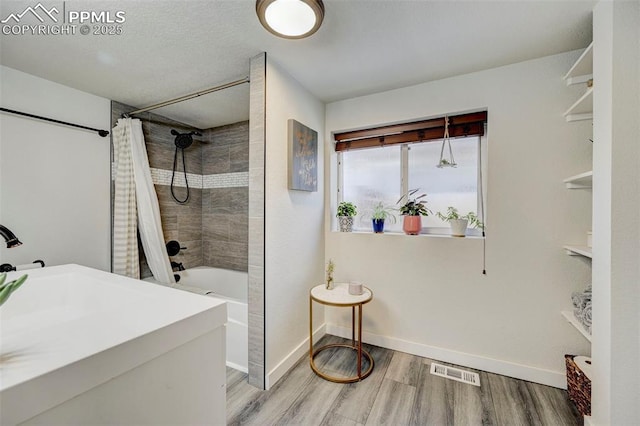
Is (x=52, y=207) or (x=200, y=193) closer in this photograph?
(x=52, y=207)

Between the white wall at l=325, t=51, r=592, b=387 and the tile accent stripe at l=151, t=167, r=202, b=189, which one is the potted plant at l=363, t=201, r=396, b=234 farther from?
the tile accent stripe at l=151, t=167, r=202, b=189

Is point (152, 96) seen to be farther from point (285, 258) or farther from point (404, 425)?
point (404, 425)

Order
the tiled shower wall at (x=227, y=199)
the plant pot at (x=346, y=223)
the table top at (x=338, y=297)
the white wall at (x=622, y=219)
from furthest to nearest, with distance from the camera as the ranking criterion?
1. the tiled shower wall at (x=227, y=199)
2. the plant pot at (x=346, y=223)
3. the table top at (x=338, y=297)
4. the white wall at (x=622, y=219)

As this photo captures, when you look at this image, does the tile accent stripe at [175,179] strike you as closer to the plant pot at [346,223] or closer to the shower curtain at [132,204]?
the shower curtain at [132,204]

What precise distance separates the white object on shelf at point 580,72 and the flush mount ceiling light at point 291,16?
4.81 feet

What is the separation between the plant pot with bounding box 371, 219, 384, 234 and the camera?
7.68ft

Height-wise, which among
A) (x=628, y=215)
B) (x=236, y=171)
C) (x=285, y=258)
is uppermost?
(x=236, y=171)

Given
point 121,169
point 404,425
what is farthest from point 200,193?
point 404,425

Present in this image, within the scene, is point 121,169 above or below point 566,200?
above

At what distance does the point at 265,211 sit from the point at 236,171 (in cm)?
153

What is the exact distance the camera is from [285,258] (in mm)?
1971

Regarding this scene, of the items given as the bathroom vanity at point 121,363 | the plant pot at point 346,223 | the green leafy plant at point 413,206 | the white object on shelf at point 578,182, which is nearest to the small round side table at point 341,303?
the plant pot at point 346,223

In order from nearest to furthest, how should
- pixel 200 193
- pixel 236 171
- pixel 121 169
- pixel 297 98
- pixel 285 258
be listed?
pixel 285 258 < pixel 297 98 < pixel 121 169 < pixel 236 171 < pixel 200 193

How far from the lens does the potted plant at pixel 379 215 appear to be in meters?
2.35
